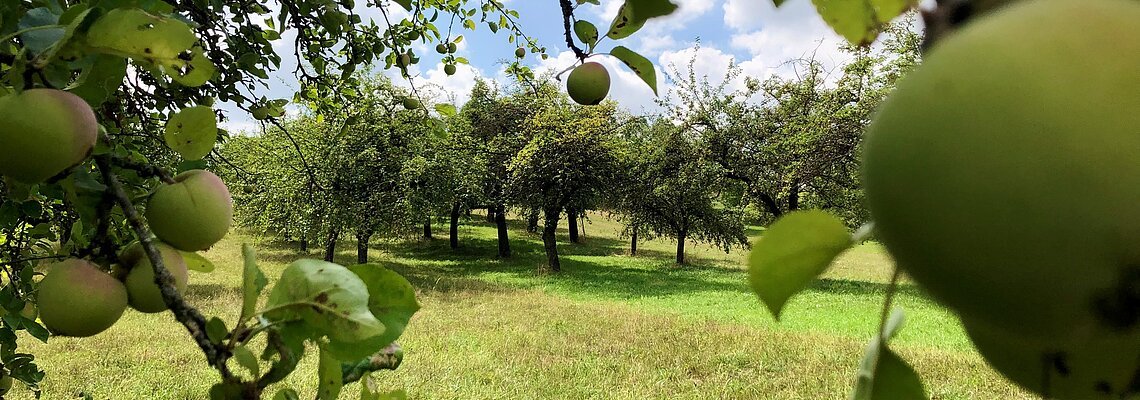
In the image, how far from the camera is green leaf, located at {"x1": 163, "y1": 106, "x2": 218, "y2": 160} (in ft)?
2.69

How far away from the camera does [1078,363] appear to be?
26cm

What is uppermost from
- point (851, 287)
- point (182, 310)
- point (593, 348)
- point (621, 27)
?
point (621, 27)

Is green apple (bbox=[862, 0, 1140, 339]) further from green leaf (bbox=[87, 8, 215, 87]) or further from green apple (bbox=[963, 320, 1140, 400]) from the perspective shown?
green leaf (bbox=[87, 8, 215, 87])

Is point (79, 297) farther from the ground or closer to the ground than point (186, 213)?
closer to the ground

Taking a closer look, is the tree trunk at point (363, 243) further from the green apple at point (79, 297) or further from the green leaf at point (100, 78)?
the green leaf at point (100, 78)

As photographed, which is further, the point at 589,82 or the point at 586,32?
the point at 589,82

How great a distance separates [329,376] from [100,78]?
0.43 meters

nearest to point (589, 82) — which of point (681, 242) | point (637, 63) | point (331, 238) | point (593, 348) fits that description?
point (637, 63)

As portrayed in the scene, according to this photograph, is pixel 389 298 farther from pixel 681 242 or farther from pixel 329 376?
pixel 681 242

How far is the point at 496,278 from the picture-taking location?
39.8 ft

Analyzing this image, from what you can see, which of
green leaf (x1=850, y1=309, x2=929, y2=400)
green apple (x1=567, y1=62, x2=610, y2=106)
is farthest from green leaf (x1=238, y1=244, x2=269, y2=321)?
green apple (x1=567, y1=62, x2=610, y2=106)

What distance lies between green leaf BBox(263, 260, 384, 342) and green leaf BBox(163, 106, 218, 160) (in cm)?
34

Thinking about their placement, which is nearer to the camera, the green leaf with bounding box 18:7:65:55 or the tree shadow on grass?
the green leaf with bounding box 18:7:65:55

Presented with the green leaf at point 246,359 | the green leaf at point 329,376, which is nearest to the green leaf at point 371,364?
the green leaf at point 329,376
